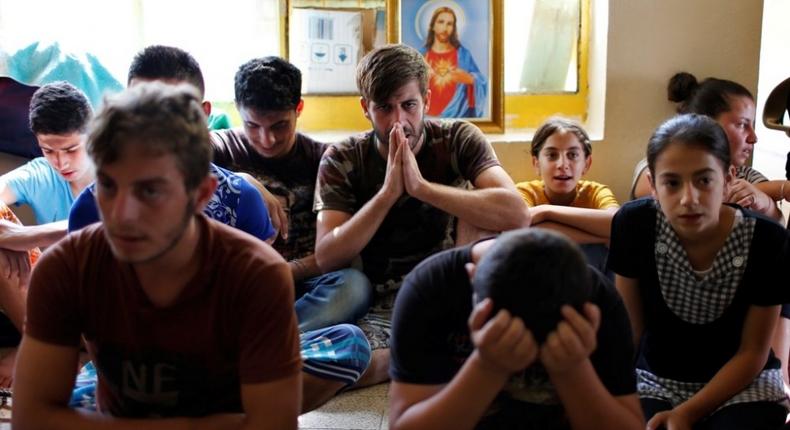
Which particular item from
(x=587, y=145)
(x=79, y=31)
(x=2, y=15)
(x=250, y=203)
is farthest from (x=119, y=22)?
(x=587, y=145)

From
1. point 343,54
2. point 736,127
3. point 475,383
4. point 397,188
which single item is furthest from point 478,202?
point 343,54

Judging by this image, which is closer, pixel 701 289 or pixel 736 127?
pixel 701 289

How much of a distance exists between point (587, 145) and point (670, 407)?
46.1 inches

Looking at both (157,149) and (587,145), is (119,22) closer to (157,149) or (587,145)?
(587,145)

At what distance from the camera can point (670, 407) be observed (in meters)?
1.81

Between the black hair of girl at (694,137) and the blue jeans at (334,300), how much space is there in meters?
0.95

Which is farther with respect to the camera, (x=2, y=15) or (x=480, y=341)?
(x=2, y=15)

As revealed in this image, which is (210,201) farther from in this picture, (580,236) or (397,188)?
(580,236)

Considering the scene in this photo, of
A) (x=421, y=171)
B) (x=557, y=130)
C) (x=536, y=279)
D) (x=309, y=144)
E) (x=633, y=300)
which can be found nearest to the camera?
(x=536, y=279)

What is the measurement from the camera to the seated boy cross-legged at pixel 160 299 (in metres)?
1.29

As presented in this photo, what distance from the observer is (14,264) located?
8.14 ft

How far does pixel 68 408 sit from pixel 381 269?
1250mm

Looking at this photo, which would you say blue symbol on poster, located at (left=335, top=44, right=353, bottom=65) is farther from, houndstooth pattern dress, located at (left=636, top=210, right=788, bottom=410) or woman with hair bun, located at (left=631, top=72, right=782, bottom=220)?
houndstooth pattern dress, located at (left=636, top=210, right=788, bottom=410)

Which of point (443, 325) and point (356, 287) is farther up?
point (443, 325)
